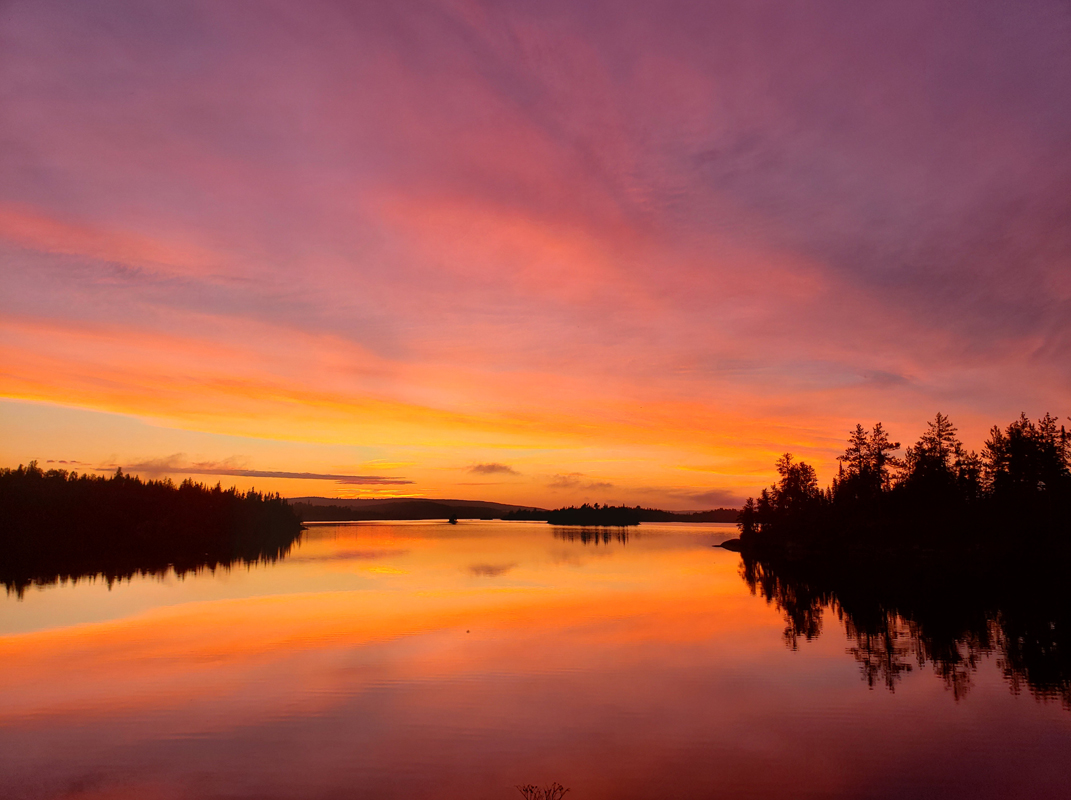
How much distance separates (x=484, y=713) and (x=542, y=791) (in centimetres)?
757

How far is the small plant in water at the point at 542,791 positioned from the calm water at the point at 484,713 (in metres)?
0.52

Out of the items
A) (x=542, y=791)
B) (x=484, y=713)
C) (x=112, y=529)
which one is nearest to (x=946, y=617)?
(x=484, y=713)

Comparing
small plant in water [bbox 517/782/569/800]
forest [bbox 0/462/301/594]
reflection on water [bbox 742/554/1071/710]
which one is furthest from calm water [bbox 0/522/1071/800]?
forest [bbox 0/462/301/594]

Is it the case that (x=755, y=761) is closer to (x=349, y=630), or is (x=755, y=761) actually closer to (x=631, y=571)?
(x=349, y=630)

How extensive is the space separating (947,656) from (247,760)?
34493mm

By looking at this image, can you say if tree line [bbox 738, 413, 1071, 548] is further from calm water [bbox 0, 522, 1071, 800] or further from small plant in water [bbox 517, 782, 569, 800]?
small plant in water [bbox 517, 782, 569, 800]

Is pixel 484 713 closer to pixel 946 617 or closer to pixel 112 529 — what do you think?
pixel 946 617

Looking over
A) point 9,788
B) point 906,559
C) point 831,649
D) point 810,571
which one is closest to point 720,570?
point 810,571

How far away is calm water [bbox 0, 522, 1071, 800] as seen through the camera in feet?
60.4

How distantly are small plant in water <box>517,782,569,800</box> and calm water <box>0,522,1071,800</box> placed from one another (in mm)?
522

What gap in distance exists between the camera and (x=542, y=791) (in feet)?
57.3

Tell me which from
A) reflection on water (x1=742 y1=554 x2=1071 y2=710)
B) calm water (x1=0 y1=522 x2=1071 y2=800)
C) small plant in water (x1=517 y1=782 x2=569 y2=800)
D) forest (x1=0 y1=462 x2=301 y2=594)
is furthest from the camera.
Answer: forest (x1=0 y1=462 x2=301 y2=594)

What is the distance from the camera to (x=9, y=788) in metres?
17.5

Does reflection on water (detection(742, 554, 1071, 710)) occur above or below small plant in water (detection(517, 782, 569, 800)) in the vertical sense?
below
